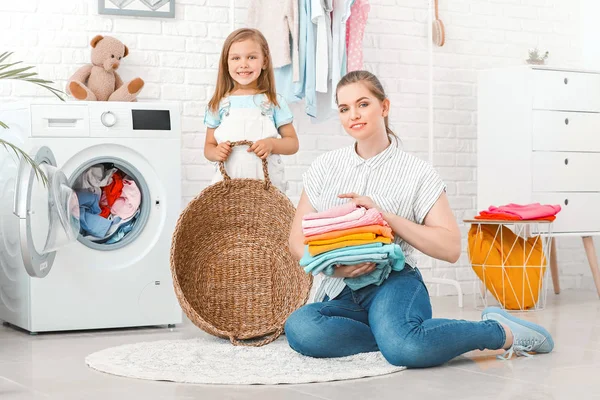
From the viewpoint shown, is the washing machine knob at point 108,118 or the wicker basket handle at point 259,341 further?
the washing machine knob at point 108,118

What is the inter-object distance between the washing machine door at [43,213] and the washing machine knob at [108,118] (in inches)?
8.8

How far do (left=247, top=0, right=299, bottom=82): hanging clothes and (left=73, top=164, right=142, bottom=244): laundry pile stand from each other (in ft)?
3.04

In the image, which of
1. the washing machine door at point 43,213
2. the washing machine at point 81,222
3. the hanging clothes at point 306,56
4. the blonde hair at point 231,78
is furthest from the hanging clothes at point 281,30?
the washing machine door at point 43,213

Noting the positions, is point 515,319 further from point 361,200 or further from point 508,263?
point 508,263

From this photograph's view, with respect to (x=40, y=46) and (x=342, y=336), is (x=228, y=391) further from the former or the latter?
(x=40, y=46)

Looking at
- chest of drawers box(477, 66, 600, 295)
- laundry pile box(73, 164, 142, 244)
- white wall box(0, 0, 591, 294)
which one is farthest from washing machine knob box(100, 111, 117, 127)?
chest of drawers box(477, 66, 600, 295)

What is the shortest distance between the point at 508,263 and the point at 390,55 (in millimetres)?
1184

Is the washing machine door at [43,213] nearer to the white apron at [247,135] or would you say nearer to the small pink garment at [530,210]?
the white apron at [247,135]

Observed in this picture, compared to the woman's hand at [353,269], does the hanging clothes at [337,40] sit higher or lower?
higher

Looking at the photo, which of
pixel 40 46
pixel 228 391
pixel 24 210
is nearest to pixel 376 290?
pixel 228 391

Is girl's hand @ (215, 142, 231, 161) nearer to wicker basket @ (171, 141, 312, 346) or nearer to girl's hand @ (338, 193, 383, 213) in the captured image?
wicker basket @ (171, 141, 312, 346)

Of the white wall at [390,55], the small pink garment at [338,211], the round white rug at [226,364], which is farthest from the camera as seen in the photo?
the white wall at [390,55]

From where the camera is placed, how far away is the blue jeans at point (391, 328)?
7.75ft

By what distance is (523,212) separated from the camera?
152 inches
